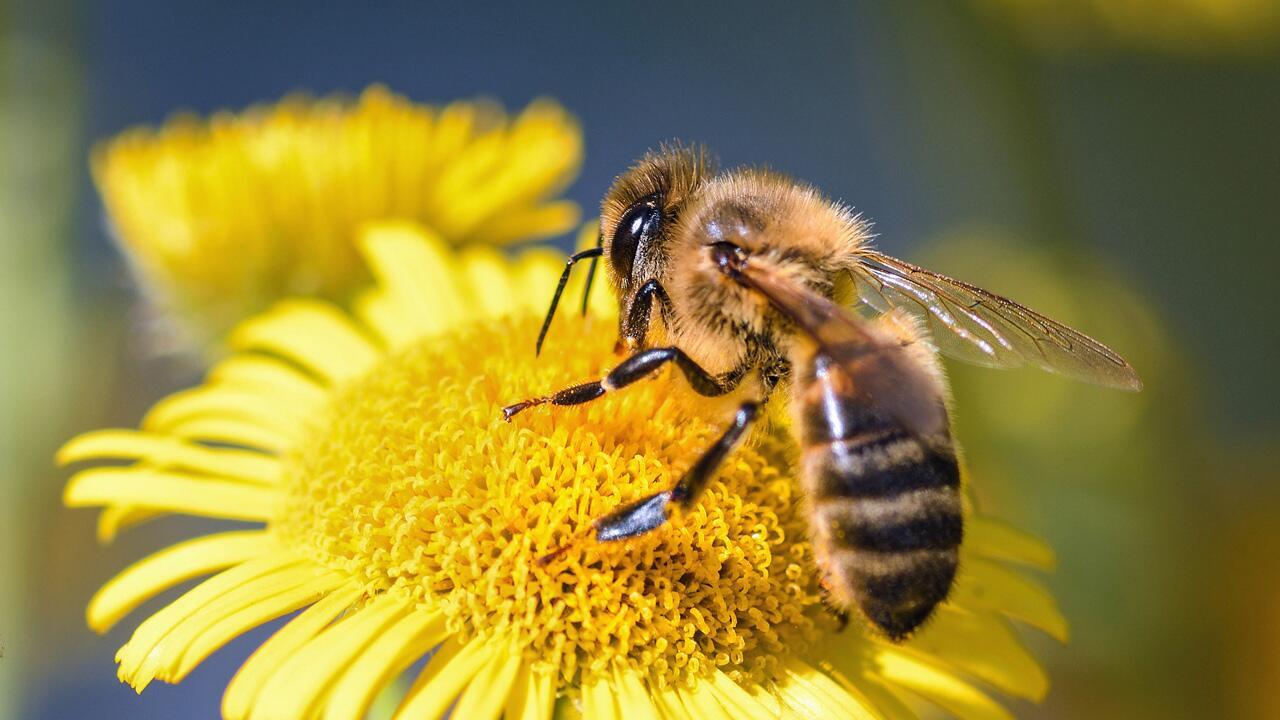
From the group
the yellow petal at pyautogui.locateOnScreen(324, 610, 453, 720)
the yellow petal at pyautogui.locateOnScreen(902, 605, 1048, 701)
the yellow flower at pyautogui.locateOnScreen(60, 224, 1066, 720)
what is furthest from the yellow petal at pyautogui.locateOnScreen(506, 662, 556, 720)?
the yellow petal at pyautogui.locateOnScreen(902, 605, 1048, 701)

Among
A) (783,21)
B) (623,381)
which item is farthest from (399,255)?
(783,21)

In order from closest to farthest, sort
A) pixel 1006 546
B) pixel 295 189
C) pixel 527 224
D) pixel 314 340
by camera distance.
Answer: pixel 1006 546, pixel 314 340, pixel 295 189, pixel 527 224

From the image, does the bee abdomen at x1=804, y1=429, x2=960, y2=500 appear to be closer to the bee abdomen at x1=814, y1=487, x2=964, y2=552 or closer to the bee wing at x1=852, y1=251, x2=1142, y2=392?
the bee abdomen at x1=814, y1=487, x2=964, y2=552

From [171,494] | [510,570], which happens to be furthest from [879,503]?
[171,494]

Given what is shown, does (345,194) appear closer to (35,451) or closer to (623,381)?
(35,451)

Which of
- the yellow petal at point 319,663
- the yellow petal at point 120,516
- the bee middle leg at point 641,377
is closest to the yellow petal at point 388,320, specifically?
the yellow petal at point 120,516

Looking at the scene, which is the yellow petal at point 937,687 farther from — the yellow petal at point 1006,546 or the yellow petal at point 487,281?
the yellow petal at point 487,281

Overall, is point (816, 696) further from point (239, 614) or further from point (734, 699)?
point (239, 614)
